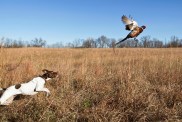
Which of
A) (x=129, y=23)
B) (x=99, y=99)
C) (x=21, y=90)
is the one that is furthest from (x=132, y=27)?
(x=21, y=90)

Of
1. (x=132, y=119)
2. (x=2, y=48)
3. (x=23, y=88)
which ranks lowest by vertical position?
(x=132, y=119)

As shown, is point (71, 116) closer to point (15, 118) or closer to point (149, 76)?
point (15, 118)

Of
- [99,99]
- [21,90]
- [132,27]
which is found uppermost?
[132,27]

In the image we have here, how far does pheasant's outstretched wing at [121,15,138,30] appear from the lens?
5695mm

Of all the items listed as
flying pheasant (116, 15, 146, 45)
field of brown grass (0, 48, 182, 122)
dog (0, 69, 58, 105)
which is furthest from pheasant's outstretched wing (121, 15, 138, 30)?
dog (0, 69, 58, 105)

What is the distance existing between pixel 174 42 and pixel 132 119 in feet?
16.9

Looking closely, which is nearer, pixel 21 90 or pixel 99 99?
pixel 21 90

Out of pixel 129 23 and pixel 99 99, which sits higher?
pixel 129 23

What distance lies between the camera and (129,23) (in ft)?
18.9

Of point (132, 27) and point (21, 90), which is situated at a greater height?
point (132, 27)

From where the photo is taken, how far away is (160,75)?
7668 mm

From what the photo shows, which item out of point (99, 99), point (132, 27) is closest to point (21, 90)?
point (99, 99)

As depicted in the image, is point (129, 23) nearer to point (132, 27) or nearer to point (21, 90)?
point (132, 27)

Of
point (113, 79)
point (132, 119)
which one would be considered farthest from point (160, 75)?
point (132, 119)
